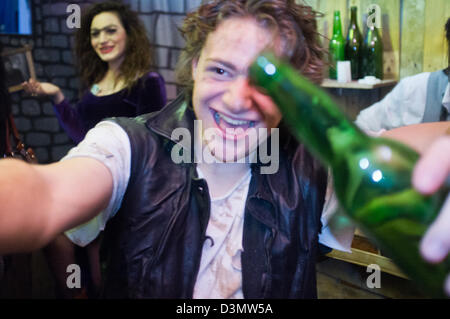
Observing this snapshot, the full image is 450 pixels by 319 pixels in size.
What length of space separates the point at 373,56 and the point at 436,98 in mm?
97

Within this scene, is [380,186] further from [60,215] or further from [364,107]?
[364,107]

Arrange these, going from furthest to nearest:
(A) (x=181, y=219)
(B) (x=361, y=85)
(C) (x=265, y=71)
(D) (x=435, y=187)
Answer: (B) (x=361, y=85)
(A) (x=181, y=219)
(C) (x=265, y=71)
(D) (x=435, y=187)

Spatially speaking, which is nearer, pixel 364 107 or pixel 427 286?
Result: pixel 427 286

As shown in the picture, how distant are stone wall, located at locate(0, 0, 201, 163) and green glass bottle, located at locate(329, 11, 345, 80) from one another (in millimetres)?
185

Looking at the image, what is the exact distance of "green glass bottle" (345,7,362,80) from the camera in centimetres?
53

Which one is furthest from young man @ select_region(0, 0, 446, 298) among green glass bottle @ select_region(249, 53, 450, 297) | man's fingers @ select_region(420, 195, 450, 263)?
man's fingers @ select_region(420, 195, 450, 263)

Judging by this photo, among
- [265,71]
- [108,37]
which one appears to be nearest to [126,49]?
[108,37]

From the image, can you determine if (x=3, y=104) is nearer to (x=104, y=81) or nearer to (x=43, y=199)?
(x=104, y=81)

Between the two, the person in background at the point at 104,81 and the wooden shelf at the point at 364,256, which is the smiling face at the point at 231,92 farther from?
the wooden shelf at the point at 364,256

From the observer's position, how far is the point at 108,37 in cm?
49

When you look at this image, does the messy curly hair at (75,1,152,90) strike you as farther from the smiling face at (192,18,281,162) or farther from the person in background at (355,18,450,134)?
the person in background at (355,18,450,134)

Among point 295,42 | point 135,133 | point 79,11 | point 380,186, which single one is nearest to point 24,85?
point 79,11

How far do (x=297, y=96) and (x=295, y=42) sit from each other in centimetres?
15

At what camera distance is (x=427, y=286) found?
0.27 m
